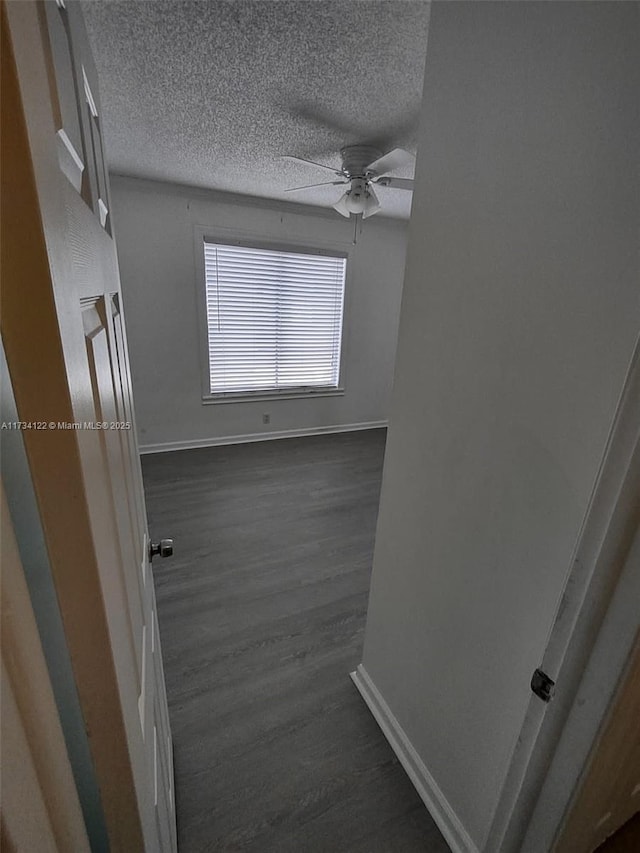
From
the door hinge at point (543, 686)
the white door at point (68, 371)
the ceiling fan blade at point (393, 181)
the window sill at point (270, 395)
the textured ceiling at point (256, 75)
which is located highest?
the textured ceiling at point (256, 75)

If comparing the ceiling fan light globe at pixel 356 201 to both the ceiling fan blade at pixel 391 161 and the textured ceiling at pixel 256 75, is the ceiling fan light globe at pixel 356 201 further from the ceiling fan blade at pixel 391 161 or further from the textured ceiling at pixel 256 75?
the textured ceiling at pixel 256 75

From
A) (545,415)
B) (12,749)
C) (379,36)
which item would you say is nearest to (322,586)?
(545,415)

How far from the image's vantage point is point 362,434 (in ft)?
15.8

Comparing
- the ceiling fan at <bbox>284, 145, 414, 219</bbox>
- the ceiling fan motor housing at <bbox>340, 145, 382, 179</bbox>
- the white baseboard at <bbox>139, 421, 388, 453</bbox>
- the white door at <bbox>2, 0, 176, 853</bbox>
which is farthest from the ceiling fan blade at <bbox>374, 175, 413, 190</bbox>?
the white baseboard at <bbox>139, 421, 388, 453</bbox>

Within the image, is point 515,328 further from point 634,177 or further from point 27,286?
point 27,286

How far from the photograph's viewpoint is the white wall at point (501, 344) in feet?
2.20

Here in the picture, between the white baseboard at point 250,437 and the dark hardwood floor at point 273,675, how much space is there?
63cm

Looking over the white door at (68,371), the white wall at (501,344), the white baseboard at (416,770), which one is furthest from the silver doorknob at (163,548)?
the white baseboard at (416,770)

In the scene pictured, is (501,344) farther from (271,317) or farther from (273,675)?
(271,317)

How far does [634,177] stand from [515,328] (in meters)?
0.30

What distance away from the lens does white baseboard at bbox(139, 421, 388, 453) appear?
12.8ft

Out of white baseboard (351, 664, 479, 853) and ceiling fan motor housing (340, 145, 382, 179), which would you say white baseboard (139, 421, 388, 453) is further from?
white baseboard (351, 664, 479, 853)

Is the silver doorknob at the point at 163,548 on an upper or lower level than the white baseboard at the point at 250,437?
upper

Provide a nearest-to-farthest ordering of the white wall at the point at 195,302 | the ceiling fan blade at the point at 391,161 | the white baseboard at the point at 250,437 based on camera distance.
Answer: the ceiling fan blade at the point at 391,161 → the white wall at the point at 195,302 → the white baseboard at the point at 250,437
